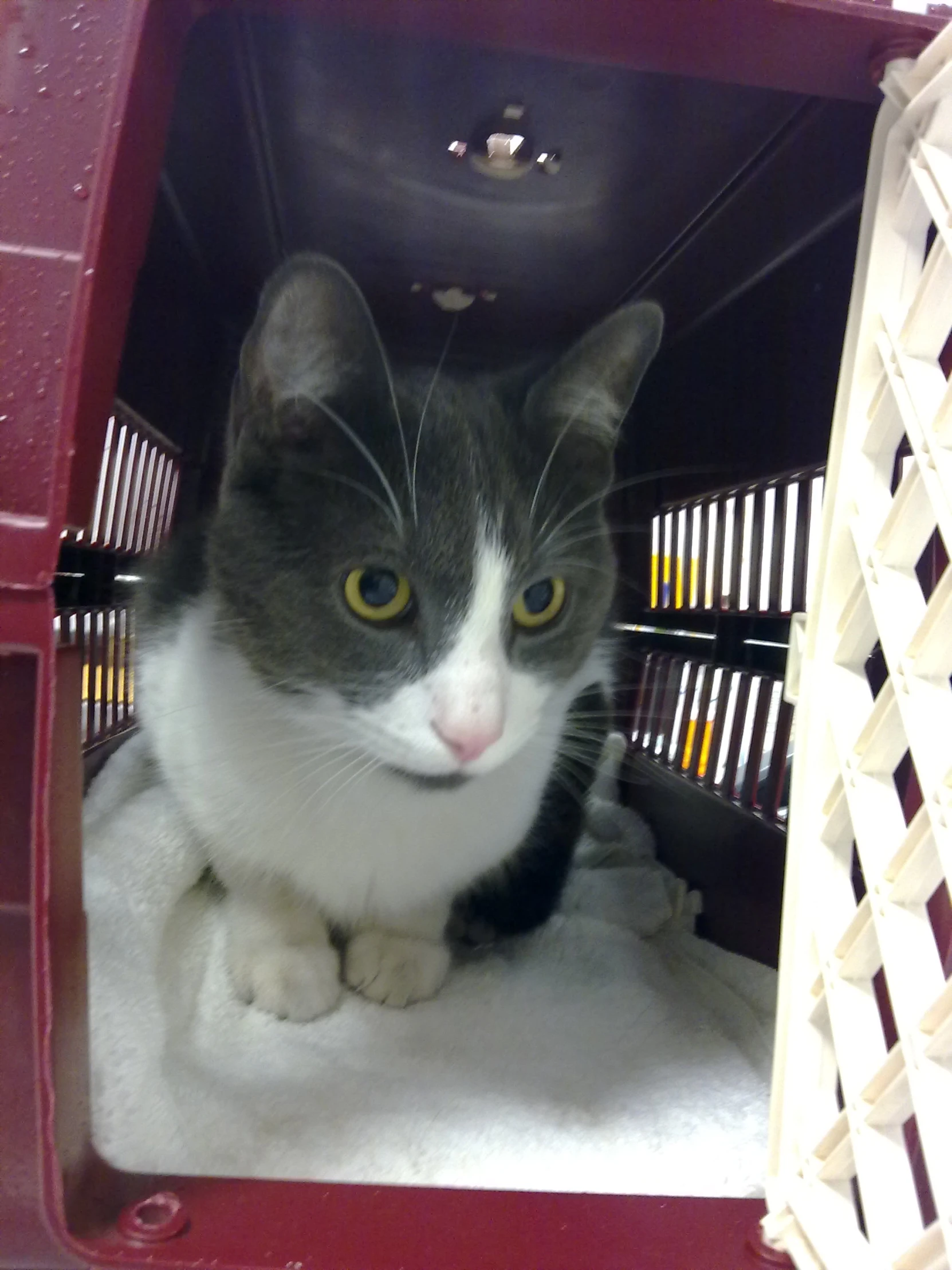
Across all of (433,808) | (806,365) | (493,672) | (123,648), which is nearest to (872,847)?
(493,672)

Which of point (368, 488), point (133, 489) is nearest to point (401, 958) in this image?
point (368, 488)

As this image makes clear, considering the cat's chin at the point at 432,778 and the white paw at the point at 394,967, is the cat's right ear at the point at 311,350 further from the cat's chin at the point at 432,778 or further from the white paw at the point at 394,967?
the white paw at the point at 394,967

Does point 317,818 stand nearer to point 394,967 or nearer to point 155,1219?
point 394,967

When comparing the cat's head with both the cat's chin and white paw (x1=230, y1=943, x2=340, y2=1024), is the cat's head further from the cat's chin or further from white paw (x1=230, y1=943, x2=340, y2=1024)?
white paw (x1=230, y1=943, x2=340, y2=1024)

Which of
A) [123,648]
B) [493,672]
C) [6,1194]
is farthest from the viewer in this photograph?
[123,648]

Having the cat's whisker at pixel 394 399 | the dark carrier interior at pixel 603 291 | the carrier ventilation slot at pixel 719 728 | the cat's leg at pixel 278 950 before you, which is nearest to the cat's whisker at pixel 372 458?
the cat's whisker at pixel 394 399

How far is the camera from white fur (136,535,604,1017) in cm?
86

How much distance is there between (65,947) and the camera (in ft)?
1.85

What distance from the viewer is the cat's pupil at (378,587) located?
29.9 inches

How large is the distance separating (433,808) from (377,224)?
0.63 m

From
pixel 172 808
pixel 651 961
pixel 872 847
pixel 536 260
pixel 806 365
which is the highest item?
pixel 536 260

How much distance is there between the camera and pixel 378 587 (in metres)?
0.76

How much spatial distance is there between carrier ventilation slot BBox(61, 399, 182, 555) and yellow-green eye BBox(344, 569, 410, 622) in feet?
1.42

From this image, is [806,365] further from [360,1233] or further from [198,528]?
[360,1233]
